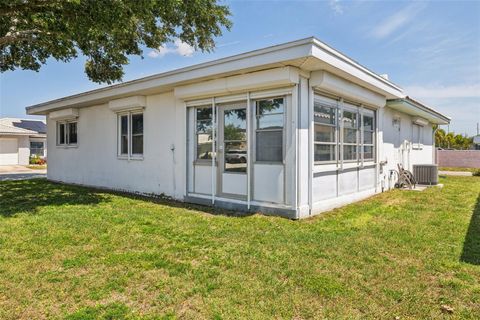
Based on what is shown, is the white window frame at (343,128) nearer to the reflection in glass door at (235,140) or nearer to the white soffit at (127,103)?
the reflection in glass door at (235,140)

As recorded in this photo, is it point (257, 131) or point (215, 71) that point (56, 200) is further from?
point (257, 131)

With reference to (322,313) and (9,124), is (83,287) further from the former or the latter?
(9,124)

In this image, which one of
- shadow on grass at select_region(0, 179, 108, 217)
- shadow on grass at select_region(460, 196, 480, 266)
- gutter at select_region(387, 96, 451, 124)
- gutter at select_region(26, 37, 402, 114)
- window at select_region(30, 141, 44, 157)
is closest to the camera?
shadow on grass at select_region(460, 196, 480, 266)

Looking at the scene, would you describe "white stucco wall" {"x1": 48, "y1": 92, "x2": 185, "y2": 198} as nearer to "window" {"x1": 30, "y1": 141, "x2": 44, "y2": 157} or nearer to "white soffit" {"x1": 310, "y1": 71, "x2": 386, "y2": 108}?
"white soffit" {"x1": 310, "y1": 71, "x2": 386, "y2": 108}

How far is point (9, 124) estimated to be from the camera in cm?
2591

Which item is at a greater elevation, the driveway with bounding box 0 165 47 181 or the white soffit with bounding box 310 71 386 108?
the white soffit with bounding box 310 71 386 108

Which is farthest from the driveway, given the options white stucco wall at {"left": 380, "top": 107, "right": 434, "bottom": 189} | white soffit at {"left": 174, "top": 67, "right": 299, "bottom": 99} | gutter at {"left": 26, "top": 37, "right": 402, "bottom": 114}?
white stucco wall at {"left": 380, "top": 107, "right": 434, "bottom": 189}

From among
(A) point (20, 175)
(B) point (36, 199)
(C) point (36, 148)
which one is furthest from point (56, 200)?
(C) point (36, 148)

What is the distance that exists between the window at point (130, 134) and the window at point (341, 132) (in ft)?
16.6

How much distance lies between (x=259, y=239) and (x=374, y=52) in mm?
8077

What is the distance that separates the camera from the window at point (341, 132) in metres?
6.52

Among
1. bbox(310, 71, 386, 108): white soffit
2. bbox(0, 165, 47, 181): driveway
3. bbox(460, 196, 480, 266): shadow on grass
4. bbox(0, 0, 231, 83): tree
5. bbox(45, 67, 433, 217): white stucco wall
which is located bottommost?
bbox(460, 196, 480, 266): shadow on grass

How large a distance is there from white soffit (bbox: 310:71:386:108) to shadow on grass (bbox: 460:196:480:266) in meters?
3.34

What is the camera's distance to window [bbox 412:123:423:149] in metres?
12.6
